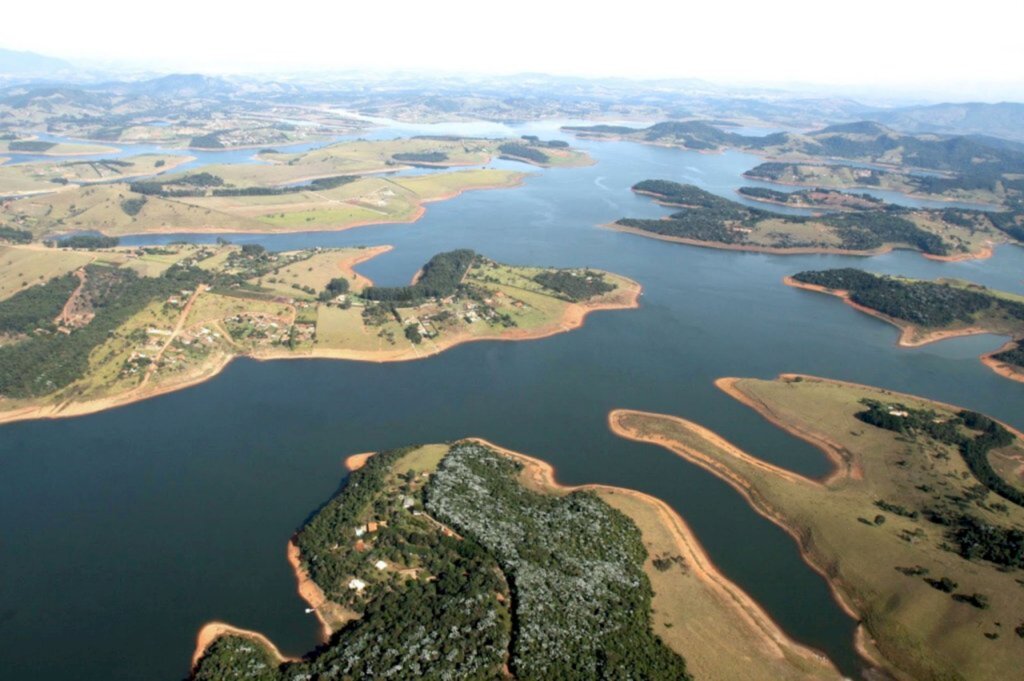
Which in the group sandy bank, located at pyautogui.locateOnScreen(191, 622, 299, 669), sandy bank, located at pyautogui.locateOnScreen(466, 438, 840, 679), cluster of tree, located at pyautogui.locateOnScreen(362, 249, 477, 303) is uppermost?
cluster of tree, located at pyautogui.locateOnScreen(362, 249, 477, 303)

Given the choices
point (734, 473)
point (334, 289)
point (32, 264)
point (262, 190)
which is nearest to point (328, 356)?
point (334, 289)

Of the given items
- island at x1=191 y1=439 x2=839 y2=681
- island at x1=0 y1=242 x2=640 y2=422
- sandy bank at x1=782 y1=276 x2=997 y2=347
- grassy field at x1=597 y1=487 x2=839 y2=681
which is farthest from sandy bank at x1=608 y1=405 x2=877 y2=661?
sandy bank at x1=782 y1=276 x2=997 y2=347

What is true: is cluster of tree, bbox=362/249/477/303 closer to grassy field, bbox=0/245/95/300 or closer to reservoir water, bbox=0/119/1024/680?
reservoir water, bbox=0/119/1024/680

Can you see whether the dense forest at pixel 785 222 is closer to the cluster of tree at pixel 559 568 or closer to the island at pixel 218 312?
the island at pixel 218 312

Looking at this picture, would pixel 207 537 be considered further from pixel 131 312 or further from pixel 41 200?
pixel 41 200

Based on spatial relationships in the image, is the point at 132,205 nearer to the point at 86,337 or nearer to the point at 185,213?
the point at 185,213

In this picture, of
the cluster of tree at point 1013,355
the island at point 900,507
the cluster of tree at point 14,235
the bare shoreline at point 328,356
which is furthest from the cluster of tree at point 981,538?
the cluster of tree at point 14,235

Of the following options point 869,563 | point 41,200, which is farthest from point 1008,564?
point 41,200
